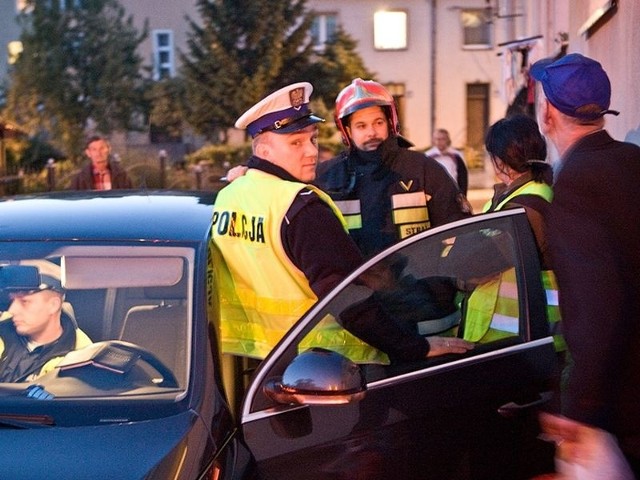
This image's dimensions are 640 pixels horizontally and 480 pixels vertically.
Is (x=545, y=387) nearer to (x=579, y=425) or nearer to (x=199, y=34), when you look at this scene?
(x=579, y=425)

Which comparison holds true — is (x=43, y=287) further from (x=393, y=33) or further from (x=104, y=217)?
(x=393, y=33)

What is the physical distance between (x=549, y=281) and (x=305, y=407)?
89 centimetres

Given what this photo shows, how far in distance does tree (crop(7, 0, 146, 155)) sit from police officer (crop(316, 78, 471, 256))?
86.1ft

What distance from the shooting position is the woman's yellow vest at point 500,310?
10.5ft

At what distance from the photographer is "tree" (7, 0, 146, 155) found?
29.3 metres

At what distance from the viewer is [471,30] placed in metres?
32.1

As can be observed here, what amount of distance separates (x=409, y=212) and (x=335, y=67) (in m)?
25.9

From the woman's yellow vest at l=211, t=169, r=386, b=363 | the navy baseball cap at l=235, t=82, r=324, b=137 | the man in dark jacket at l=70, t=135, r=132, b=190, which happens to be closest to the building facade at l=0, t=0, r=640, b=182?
the man in dark jacket at l=70, t=135, r=132, b=190

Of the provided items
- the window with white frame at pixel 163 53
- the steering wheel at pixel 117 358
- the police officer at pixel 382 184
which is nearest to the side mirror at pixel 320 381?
the steering wheel at pixel 117 358

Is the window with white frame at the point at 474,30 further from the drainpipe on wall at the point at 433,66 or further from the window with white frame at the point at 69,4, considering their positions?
the window with white frame at the point at 69,4

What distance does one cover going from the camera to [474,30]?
3212cm

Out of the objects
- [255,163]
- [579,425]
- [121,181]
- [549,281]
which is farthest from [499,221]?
[121,181]

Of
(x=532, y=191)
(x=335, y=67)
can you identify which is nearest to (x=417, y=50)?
(x=335, y=67)

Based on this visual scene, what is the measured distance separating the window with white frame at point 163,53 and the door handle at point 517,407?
30372mm
